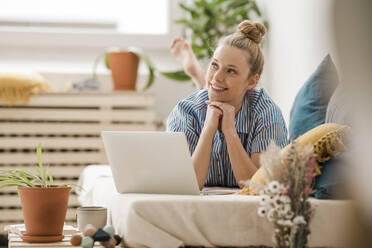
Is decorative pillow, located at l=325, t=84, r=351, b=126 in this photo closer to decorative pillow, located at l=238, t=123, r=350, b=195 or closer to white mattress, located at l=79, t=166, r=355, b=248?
decorative pillow, located at l=238, t=123, r=350, b=195

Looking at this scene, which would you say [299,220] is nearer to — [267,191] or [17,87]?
[267,191]

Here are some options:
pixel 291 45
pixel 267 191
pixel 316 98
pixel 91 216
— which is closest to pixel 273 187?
pixel 267 191

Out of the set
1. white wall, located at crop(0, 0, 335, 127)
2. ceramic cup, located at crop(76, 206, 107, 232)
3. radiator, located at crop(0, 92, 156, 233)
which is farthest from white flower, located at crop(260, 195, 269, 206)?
radiator, located at crop(0, 92, 156, 233)

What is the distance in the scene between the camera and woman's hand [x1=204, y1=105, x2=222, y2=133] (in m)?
2.02

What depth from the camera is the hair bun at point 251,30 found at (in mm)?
2154

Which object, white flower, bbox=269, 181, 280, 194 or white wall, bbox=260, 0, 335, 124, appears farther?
white wall, bbox=260, 0, 335, 124

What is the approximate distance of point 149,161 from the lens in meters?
1.57

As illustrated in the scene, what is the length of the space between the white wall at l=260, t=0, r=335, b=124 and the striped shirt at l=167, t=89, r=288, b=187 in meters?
0.58

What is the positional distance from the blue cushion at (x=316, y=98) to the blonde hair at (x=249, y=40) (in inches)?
11.6

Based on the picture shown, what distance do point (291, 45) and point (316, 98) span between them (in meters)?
1.00

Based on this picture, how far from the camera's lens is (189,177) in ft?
5.24

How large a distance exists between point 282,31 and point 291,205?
2.34m

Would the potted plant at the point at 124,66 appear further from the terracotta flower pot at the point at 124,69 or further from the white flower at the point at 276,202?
the white flower at the point at 276,202

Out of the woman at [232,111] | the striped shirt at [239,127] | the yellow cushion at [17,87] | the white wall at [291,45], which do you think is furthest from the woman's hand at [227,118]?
the yellow cushion at [17,87]
